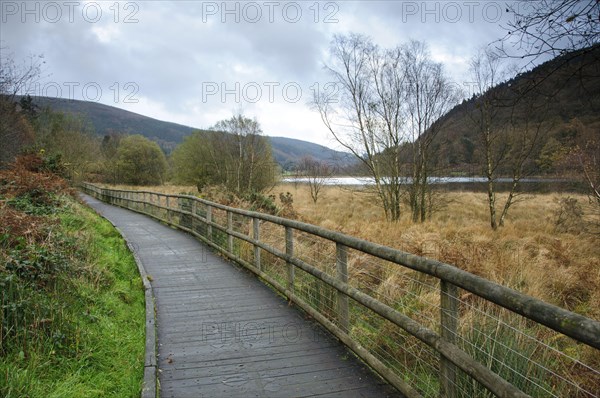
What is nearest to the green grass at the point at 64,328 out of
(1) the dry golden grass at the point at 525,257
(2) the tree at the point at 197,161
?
(1) the dry golden grass at the point at 525,257

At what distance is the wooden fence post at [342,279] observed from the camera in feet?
13.9

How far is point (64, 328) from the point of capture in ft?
13.4

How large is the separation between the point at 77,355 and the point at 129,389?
755mm

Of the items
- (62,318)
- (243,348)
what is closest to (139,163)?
(62,318)

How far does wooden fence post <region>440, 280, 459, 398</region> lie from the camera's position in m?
2.68

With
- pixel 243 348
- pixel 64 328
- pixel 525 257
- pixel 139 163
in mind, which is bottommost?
pixel 525 257

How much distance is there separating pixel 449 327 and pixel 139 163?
188ft

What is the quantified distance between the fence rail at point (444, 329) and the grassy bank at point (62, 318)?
2178 millimetres

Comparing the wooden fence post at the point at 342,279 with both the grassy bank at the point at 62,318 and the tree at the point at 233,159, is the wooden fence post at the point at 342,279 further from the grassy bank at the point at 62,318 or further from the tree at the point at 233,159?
the tree at the point at 233,159

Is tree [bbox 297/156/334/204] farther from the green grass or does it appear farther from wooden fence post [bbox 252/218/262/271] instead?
the green grass

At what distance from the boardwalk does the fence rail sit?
23cm

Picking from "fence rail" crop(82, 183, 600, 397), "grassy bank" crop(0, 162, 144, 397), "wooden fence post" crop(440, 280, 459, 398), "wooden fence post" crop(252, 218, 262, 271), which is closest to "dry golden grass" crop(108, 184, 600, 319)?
"fence rail" crop(82, 183, 600, 397)

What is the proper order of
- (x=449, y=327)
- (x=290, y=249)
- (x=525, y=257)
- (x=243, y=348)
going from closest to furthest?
(x=449, y=327) < (x=243, y=348) < (x=290, y=249) < (x=525, y=257)

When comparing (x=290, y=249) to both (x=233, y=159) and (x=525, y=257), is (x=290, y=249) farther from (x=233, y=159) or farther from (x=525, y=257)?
(x=233, y=159)
